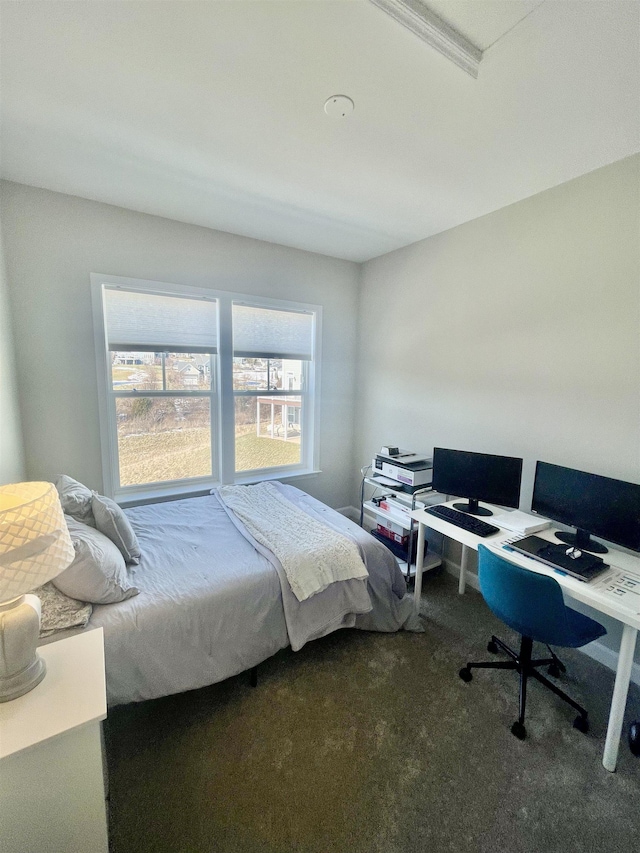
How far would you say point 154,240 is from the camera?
8.84 ft

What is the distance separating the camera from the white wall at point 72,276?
2.32m

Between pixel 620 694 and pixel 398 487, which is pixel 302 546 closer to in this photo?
pixel 398 487

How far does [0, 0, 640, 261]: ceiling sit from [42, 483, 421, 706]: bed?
2177 mm

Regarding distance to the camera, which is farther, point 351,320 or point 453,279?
point 351,320

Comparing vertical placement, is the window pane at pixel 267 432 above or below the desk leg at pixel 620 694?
above

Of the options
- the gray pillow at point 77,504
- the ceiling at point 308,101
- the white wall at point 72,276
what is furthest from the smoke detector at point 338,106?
the gray pillow at point 77,504

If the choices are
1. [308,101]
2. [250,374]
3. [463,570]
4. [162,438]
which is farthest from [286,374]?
[463,570]

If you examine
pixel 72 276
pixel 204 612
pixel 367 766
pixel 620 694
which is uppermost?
pixel 72 276

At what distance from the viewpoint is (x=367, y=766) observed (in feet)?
4.73

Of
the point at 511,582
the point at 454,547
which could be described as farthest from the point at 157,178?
the point at 454,547

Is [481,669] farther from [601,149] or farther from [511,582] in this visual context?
[601,149]

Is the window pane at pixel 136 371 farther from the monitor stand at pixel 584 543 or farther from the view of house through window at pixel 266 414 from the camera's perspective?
the monitor stand at pixel 584 543

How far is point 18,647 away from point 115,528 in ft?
3.02

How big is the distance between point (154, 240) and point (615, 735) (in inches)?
154
